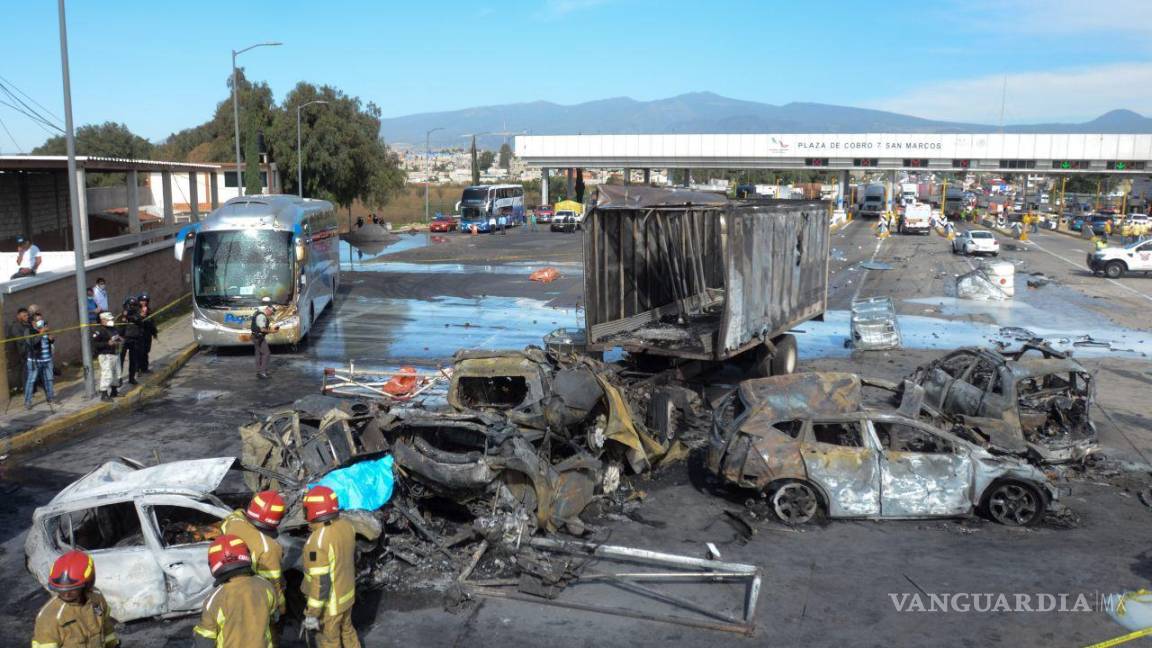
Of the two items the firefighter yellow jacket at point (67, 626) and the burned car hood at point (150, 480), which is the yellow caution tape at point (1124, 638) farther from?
the burned car hood at point (150, 480)

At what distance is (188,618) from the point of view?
23.6 ft

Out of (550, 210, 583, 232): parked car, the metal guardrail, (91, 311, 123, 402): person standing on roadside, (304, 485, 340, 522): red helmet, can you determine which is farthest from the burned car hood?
(550, 210, 583, 232): parked car

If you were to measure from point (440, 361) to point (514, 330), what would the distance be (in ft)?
13.0

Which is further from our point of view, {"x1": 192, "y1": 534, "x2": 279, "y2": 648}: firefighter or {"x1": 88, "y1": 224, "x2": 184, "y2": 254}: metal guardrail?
{"x1": 88, "y1": 224, "x2": 184, "y2": 254}: metal guardrail

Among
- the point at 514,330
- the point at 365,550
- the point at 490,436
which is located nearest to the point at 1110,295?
the point at 514,330

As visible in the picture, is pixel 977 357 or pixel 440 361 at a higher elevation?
pixel 977 357

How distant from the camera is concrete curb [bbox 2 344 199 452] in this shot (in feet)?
39.9

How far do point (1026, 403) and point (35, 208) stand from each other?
106ft

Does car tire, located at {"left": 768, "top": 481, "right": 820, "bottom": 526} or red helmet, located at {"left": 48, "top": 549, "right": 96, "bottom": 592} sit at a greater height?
red helmet, located at {"left": 48, "top": 549, "right": 96, "bottom": 592}

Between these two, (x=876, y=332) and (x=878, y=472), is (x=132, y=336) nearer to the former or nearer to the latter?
(x=878, y=472)

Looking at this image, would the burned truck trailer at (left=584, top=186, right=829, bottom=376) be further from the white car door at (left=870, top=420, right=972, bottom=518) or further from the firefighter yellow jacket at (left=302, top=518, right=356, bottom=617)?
the firefighter yellow jacket at (left=302, top=518, right=356, bottom=617)

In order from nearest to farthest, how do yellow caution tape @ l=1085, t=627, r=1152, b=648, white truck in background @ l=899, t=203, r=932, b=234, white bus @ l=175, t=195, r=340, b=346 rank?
yellow caution tape @ l=1085, t=627, r=1152, b=648 < white bus @ l=175, t=195, r=340, b=346 < white truck in background @ l=899, t=203, r=932, b=234

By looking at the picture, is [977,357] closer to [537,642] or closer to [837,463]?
[837,463]
